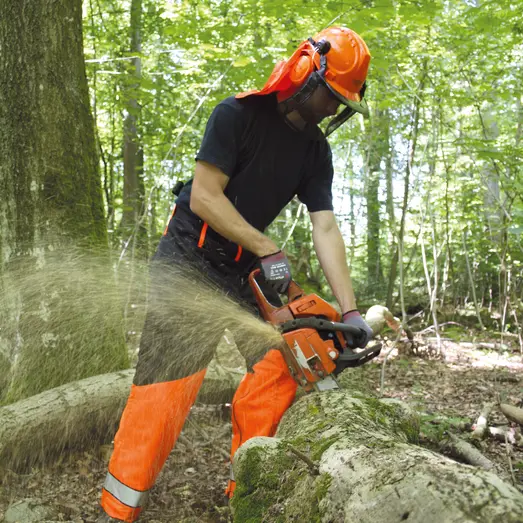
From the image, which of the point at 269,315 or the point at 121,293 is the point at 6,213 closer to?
the point at 121,293

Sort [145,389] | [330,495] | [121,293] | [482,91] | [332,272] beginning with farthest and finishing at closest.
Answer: [482,91]
[121,293]
[332,272]
[145,389]
[330,495]

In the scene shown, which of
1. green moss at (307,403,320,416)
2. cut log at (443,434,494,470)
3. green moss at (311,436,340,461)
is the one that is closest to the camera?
green moss at (311,436,340,461)

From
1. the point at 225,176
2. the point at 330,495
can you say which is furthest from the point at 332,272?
the point at 330,495

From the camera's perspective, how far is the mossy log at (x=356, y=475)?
123 cm

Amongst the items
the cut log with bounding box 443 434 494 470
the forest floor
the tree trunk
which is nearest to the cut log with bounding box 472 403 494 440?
the forest floor

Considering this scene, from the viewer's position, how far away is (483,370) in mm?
5406

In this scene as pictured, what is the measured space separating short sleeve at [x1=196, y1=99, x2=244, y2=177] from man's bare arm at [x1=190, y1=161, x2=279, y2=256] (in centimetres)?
4

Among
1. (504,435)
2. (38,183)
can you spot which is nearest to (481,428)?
(504,435)

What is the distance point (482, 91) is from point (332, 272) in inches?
202

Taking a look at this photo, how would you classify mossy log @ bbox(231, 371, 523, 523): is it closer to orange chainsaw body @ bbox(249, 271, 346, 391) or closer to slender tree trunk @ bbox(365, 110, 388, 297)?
orange chainsaw body @ bbox(249, 271, 346, 391)

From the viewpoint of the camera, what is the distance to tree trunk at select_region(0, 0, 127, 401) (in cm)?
320

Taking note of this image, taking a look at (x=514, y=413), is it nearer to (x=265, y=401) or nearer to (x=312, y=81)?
(x=265, y=401)

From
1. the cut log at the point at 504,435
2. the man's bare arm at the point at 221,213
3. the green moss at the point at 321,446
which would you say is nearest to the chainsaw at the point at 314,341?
the man's bare arm at the point at 221,213

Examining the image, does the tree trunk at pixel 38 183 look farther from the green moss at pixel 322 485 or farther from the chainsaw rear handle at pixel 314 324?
the green moss at pixel 322 485
